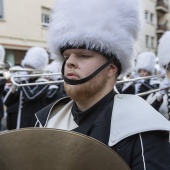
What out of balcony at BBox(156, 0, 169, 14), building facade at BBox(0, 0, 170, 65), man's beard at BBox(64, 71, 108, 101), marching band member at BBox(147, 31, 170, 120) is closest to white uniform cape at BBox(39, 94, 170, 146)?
man's beard at BBox(64, 71, 108, 101)

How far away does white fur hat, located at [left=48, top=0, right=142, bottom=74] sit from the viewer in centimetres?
146

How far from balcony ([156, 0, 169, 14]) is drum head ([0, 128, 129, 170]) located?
27.2 m

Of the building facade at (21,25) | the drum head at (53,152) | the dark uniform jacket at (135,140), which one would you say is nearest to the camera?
the drum head at (53,152)

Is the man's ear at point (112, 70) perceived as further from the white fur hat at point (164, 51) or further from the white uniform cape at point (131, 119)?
the white fur hat at point (164, 51)

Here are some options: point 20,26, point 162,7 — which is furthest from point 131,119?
point 162,7

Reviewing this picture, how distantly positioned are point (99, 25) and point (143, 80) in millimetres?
3779

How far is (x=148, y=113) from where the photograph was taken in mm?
1300

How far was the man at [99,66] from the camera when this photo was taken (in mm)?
1291

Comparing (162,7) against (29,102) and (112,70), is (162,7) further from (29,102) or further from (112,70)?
(112,70)

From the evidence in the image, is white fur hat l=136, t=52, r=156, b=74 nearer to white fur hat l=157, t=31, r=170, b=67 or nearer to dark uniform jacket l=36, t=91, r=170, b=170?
white fur hat l=157, t=31, r=170, b=67

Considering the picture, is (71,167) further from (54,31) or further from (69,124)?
(54,31)

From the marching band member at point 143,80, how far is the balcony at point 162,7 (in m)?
21.7

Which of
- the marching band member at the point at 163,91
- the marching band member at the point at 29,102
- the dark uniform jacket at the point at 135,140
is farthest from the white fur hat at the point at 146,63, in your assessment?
the dark uniform jacket at the point at 135,140

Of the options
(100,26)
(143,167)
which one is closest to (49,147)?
(143,167)
